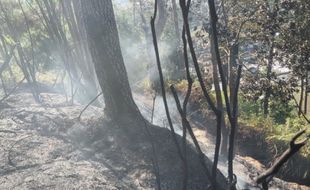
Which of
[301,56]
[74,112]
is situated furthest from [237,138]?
[74,112]

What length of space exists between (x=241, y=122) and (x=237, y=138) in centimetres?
68

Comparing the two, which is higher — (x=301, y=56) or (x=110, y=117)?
(x=301, y=56)

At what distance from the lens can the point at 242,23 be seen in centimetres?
668

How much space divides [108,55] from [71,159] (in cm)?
154

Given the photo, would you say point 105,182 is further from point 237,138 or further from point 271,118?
point 271,118

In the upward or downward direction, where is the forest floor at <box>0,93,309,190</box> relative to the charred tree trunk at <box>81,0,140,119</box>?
downward

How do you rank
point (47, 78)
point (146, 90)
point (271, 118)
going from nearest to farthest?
1. point (271, 118)
2. point (146, 90)
3. point (47, 78)

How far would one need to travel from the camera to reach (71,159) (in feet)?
15.2

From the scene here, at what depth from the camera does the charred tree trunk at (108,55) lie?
4949 millimetres

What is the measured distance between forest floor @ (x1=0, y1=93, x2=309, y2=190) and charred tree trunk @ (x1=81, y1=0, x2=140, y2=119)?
1.20 feet

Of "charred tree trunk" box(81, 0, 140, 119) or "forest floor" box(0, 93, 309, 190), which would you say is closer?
"forest floor" box(0, 93, 309, 190)

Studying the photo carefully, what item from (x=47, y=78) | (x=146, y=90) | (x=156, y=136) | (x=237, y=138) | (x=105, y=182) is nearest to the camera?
(x=105, y=182)

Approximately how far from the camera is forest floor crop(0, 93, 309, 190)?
3976mm

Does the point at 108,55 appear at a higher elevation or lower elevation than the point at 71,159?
higher
